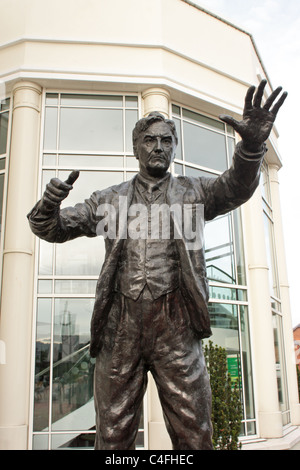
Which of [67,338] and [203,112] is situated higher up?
[203,112]

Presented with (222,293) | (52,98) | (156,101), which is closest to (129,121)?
(156,101)

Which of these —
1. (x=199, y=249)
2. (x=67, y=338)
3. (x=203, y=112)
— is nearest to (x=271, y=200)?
(x=203, y=112)

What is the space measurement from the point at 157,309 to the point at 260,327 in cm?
991

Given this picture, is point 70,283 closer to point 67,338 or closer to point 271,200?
point 67,338

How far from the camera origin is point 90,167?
11.4 m

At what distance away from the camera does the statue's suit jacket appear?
9.13 feet

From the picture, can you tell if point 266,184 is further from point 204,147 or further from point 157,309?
point 157,309

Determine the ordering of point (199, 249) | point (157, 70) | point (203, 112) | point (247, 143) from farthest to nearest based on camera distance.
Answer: point (203, 112), point (157, 70), point (199, 249), point (247, 143)

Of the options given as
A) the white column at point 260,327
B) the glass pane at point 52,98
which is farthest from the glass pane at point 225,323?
the glass pane at point 52,98

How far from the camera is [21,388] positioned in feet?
31.3

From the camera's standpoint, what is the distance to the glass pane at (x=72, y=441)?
9.56 meters

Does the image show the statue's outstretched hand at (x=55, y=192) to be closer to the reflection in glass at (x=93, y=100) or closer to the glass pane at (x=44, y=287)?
the glass pane at (x=44, y=287)

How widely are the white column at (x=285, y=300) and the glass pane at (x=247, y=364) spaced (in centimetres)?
387

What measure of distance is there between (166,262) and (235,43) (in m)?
12.2
